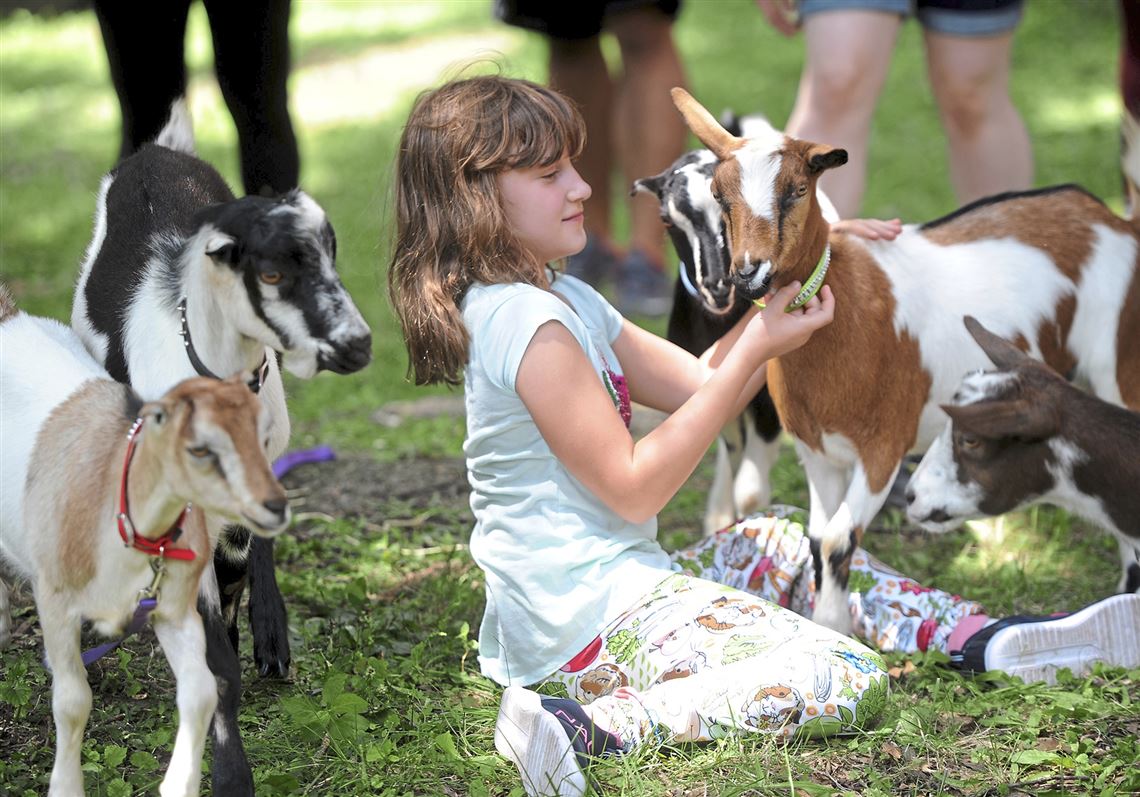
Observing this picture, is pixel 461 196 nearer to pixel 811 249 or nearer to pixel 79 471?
pixel 811 249

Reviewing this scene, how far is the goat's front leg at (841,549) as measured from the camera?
3.29 metres

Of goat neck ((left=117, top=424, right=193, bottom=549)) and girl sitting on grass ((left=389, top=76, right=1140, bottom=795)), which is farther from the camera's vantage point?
girl sitting on grass ((left=389, top=76, right=1140, bottom=795))

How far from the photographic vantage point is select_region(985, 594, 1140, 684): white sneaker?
305 cm

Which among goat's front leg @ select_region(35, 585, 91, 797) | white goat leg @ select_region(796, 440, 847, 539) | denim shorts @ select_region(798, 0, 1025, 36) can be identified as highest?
denim shorts @ select_region(798, 0, 1025, 36)

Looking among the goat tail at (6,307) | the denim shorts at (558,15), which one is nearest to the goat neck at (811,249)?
the goat tail at (6,307)

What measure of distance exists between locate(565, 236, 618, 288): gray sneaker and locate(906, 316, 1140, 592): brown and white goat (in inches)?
142

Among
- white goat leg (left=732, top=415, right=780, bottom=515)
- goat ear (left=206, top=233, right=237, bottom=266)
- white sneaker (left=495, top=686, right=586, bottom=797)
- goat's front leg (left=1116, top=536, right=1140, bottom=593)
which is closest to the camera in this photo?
goat ear (left=206, top=233, right=237, bottom=266)

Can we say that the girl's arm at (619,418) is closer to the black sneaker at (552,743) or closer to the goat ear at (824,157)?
the goat ear at (824,157)

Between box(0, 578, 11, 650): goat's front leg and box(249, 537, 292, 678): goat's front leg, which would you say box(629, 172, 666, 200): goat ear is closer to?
box(249, 537, 292, 678): goat's front leg

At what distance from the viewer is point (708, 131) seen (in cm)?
312

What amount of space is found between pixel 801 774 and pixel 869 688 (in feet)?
0.88

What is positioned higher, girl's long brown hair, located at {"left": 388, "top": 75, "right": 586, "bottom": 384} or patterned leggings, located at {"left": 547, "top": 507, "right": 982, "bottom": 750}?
girl's long brown hair, located at {"left": 388, "top": 75, "right": 586, "bottom": 384}

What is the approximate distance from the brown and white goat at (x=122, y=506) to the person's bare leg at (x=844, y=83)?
2.33 metres

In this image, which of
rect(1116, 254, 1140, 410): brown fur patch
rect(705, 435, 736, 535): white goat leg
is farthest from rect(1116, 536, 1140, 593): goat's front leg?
rect(705, 435, 736, 535): white goat leg
